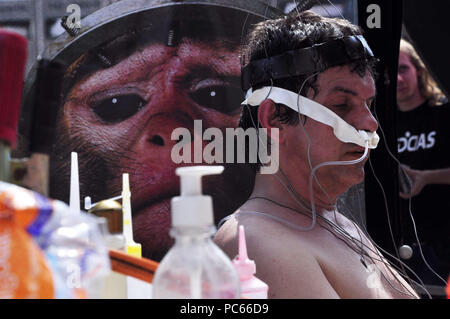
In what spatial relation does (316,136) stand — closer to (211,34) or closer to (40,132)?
(211,34)

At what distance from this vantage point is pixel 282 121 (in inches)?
44.9

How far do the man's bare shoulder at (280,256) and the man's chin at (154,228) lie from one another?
206mm

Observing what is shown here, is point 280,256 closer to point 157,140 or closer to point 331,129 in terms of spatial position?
point 331,129

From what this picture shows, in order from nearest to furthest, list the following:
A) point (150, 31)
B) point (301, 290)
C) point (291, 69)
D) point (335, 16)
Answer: point (301, 290) < point (291, 69) < point (150, 31) < point (335, 16)

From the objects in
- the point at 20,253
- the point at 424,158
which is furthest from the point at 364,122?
the point at 20,253

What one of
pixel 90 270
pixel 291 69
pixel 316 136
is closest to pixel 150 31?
pixel 291 69

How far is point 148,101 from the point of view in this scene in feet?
4.04

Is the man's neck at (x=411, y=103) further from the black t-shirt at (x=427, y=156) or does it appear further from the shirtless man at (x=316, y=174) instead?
the shirtless man at (x=316, y=174)

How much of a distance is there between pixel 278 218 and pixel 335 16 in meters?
0.57

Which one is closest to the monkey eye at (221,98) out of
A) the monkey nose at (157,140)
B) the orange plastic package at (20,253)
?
the monkey nose at (157,140)

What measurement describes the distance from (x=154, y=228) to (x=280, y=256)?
1.24 feet

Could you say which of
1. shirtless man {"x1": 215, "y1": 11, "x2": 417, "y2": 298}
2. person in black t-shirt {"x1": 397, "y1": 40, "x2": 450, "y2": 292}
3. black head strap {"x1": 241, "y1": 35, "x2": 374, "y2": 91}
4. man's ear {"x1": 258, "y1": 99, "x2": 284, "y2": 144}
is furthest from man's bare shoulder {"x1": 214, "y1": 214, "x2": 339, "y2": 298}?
person in black t-shirt {"x1": 397, "y1": 40, "x2": 450, "y2": 292}

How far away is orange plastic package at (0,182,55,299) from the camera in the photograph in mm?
553
